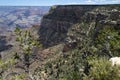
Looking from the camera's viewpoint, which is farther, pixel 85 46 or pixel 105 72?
pixel 85 46

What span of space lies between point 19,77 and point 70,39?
11692 centimetres

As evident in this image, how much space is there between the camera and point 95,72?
53719 millimetres

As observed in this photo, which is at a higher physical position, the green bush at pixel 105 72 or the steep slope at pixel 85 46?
the green bush at pixel 105 72

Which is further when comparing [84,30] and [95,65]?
[84,30]

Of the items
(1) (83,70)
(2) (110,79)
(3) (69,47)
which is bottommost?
(3) (69,47)

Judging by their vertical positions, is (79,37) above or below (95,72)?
below

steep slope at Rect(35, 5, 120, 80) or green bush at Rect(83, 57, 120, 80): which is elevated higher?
green bush at Rect(83, 57, 120, 80)

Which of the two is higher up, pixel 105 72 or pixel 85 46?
pixel 105 72

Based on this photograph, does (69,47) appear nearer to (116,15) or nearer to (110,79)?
(116,15)

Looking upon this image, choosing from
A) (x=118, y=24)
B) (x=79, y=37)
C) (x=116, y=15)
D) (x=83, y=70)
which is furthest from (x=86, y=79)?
(x=79, y=37)

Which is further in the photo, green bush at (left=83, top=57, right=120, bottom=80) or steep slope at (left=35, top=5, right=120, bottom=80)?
steep slope at (left=35, top=5, right=120, bottom=80)

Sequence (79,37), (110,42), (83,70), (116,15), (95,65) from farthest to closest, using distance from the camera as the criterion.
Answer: (79,37) < (116,15) < (83,70) < (110,42) < (95,65)

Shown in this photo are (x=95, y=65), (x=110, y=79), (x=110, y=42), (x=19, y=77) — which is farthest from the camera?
(x=110, y=42)

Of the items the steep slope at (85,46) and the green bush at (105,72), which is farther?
the steep slope at (85,46)
